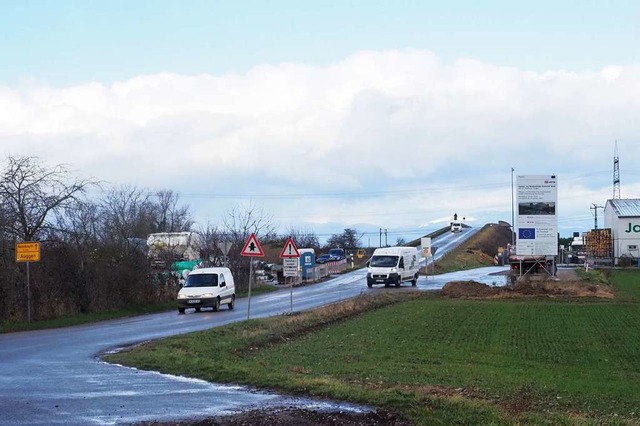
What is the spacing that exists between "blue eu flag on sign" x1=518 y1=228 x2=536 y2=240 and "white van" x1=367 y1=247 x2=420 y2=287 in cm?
976

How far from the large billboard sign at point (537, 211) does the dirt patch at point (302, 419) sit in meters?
37.7

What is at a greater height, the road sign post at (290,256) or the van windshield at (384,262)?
the road sign post at (290,256)

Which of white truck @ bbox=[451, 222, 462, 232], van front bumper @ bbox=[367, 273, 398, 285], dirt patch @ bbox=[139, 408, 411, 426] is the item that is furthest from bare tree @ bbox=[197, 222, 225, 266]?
white truck @ bbox=[451, 222, 462, 232]

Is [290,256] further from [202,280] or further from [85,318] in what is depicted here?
[85,318]

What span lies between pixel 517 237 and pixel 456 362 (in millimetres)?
30616

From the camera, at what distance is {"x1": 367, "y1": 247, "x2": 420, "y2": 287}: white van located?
53062 millimetres

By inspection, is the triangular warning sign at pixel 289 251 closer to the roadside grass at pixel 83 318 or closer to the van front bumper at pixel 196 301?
the van front bumper at pixel 196 301

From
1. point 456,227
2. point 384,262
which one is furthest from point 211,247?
point 456,227

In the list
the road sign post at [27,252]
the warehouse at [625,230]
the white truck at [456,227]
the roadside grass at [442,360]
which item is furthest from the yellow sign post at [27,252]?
the white truck at [456,227]

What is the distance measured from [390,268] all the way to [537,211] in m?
11.4

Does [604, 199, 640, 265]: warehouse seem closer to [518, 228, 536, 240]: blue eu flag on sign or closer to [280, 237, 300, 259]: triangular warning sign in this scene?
[518, 228, 536, 240]: blue eu flag on sign

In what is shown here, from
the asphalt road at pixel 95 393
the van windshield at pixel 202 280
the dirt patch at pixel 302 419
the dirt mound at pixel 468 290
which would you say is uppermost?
the van windshield at pixel 202 280

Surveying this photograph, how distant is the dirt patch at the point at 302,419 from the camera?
9078mm

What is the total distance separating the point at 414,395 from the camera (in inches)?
423
